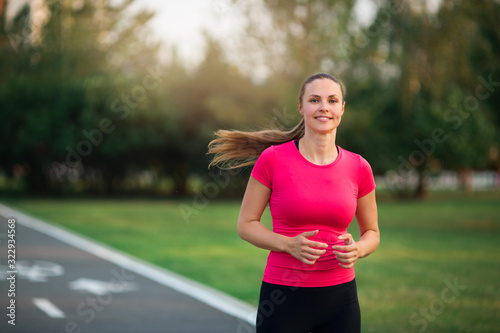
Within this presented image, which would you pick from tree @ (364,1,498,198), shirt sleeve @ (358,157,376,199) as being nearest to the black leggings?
shirt sleeve @ (358,157,376,199)

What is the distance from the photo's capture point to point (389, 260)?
41.2ft

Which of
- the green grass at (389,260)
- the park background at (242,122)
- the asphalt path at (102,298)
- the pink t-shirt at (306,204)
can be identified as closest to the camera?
the pink t-shirt at (306,204)

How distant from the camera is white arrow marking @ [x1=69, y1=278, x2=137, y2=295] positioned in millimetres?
8326

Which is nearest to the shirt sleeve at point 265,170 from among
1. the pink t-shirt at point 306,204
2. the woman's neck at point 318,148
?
the pink t-shirt at point 306,204

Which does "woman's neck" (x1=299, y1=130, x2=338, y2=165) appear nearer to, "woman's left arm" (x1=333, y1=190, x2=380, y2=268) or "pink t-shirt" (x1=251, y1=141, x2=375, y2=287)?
"pink t-shirt" (x1=251, y1=141, x2=375, y2=287)

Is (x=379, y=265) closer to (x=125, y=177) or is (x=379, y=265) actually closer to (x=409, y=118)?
(x=409, y=118)

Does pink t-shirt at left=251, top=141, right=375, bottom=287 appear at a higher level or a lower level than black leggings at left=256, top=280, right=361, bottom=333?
higher

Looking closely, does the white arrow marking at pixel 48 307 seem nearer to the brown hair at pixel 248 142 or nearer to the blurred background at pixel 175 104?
the brown hair at pixel 248 142

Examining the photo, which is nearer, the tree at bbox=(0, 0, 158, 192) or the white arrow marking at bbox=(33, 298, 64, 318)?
the white arrow marking at bbox=(33, 298, 64, 318)

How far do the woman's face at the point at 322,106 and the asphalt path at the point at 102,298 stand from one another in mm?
3690

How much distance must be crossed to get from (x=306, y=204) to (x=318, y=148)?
0.31m

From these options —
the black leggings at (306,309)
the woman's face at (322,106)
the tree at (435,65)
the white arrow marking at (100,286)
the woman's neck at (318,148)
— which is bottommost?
the white arrow marking at (100,286)

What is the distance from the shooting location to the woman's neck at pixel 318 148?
10.2ft

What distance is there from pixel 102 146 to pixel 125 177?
15.1 feet
